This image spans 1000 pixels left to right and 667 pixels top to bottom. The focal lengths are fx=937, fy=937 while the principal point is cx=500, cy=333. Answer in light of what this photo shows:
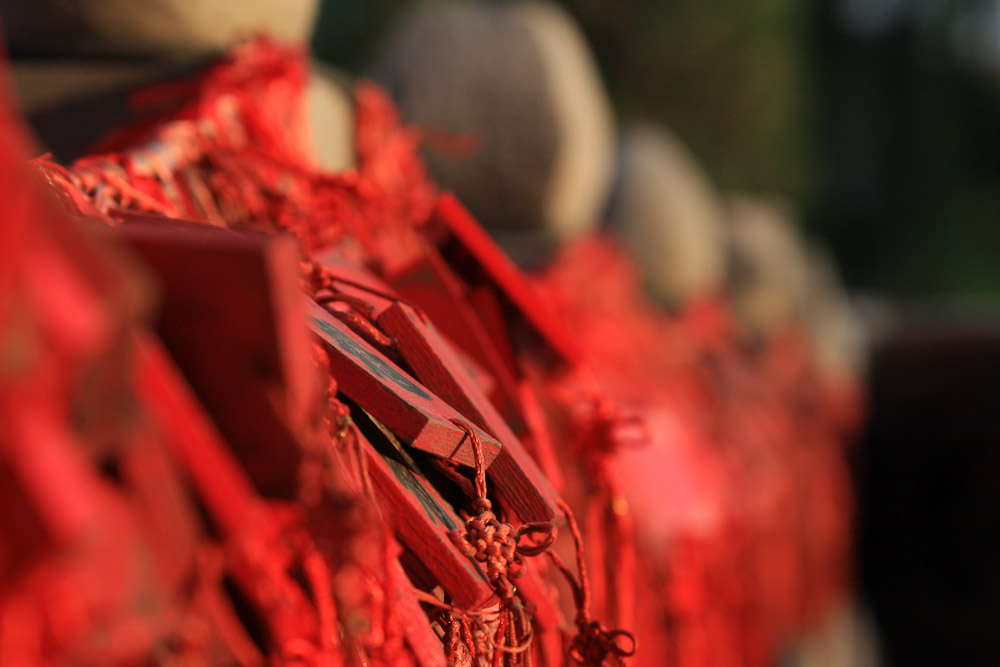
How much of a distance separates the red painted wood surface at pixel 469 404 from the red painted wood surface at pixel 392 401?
0.10ft

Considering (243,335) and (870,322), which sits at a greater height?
(243,335)

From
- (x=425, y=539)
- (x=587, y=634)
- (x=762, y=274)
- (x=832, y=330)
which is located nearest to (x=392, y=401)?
(x=425, y=539)

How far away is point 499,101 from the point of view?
1.17 meters

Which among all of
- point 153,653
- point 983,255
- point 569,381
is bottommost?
point 983,255

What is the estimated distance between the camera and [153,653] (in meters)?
0.25

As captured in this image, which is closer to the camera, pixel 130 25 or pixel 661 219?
pixel 130 25

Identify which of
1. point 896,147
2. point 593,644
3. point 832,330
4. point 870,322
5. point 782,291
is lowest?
point 870,322

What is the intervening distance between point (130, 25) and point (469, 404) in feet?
1.40

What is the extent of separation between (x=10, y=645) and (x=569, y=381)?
0.48 m

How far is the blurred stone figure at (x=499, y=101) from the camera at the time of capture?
3.76 feet

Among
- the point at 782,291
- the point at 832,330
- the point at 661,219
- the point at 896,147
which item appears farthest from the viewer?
the point at 896,147

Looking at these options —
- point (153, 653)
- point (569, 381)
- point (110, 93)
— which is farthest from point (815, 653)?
point (153, 653)

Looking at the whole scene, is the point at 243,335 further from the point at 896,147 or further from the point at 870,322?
the point at 896,147

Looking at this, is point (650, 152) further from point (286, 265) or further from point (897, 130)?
point (897, 130)
